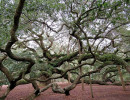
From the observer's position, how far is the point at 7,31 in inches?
140

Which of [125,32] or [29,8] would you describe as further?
[125,32]

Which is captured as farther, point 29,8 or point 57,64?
point 57,64

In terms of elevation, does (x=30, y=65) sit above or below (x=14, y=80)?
above

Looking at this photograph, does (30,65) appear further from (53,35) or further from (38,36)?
(53,35)

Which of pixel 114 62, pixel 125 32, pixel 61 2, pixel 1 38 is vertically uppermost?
pixel 61 2

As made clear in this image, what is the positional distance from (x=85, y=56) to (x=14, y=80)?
4.33m

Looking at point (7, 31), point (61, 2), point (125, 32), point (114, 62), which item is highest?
point (61, 2)

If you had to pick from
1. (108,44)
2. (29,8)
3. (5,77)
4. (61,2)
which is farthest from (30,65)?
(108,44)

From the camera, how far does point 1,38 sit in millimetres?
3457

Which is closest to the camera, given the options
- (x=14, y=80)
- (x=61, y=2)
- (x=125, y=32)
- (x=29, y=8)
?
(x=29, y=8)

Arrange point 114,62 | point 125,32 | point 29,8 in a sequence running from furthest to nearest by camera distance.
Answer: point 125,32 < point 114,62 < point 29,8

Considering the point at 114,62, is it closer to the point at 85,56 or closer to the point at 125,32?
the point at 85,56

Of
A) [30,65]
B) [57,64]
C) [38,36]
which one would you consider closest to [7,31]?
[30,65]

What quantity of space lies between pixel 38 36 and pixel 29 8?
13.5ft
